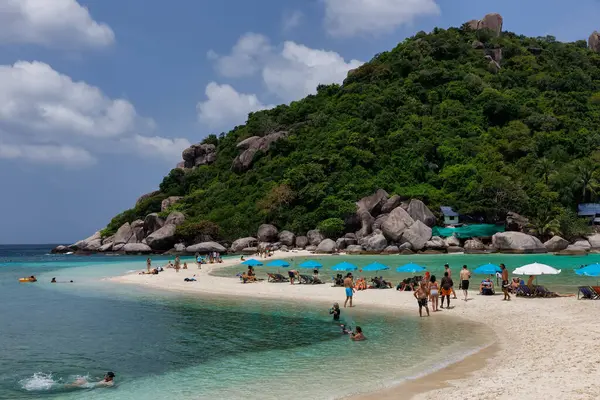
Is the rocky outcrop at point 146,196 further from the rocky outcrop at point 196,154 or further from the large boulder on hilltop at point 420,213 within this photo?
the large boulder on hilltop at point 420,213

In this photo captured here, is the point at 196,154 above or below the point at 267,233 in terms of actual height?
above

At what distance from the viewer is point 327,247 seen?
60.6m

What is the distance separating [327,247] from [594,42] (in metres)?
98.8

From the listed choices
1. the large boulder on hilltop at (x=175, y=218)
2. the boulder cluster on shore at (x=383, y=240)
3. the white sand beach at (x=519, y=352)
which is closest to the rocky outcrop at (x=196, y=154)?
the large boulder on hilltop at (x=175, y=218)

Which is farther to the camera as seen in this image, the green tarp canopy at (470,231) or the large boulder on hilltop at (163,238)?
the large boulder on hilltop at (163,238)

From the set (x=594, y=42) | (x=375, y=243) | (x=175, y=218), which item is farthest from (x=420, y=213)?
(x=594, y=42)

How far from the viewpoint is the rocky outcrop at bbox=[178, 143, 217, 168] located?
107 m

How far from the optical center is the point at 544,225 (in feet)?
197

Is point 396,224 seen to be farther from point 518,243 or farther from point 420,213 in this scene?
point 518,243

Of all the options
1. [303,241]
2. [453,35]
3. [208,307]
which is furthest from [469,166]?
[208,307]

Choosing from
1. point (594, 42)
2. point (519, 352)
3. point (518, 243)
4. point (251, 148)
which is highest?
point (594, 42)

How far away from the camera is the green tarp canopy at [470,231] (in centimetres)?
6266

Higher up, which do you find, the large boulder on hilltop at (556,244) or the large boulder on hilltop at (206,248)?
the large boulder on hilltop at (556,244)

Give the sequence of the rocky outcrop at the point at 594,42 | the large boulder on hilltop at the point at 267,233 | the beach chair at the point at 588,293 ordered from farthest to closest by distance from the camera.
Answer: the rocky outcrop at the point at 594,42
the large boulder on hilltop at the point at 267,233
the beach chair at the point at 588,293
